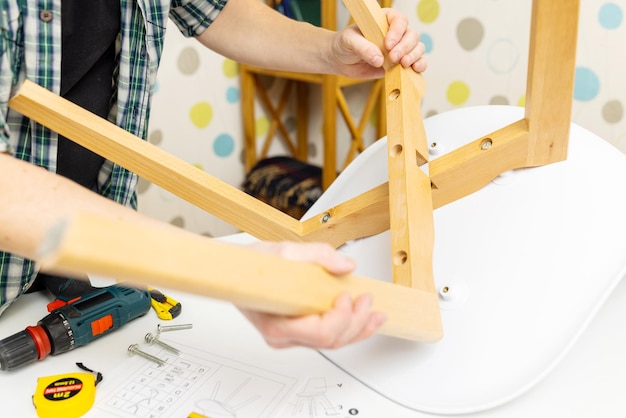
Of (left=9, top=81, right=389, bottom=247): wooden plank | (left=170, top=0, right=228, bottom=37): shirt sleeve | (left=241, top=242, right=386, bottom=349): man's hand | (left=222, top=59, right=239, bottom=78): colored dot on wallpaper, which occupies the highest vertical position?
(left=222, top=59, right=239, bottom=78): colored dot on wallpaper

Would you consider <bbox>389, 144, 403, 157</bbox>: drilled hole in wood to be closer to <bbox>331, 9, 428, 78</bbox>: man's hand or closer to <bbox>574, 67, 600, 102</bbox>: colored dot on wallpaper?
<bbox>331, 9, 428, 78</bbox>: man's hand

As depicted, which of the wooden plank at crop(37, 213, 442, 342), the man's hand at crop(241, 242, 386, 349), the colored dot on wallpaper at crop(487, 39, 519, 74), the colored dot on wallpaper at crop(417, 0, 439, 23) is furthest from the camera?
the colored dot on wallpaper at crop(417, 0, 439, 23)

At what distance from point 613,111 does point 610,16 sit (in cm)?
20

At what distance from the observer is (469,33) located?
1.47m

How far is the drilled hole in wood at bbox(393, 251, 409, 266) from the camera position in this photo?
57 cm

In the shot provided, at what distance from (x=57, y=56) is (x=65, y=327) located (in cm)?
30

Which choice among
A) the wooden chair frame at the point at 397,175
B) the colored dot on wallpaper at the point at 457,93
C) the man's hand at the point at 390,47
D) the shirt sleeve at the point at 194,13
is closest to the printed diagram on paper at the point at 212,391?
the wooden chair frame at the point at 397,175

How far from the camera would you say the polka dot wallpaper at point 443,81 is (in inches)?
50.3

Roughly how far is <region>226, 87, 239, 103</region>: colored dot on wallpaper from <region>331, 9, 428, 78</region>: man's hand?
1.06m

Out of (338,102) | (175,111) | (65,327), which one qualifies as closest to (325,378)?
(65,327)

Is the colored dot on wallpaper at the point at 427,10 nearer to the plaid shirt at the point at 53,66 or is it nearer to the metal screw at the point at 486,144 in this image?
the plaid shirt at the point at 53,66

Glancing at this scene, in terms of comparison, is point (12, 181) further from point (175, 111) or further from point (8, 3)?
point (175, 111)

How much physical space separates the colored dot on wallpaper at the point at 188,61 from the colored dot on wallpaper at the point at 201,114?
106 millimetres

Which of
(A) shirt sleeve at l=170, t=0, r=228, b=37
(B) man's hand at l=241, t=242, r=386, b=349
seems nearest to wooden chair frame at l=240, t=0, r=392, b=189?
(A) shirt sleeve at l=170, t=0, r=228, b=37
